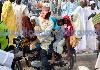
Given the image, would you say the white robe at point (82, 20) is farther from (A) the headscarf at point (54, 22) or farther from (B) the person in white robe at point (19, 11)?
(A) the headscarf at point (54, 22)

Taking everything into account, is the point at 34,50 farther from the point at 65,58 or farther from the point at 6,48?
the point at 6,48

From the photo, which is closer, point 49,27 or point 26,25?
point 49,27

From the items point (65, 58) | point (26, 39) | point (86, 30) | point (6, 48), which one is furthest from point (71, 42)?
point (86, 30)

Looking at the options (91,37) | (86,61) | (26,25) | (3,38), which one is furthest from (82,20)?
(3,38)

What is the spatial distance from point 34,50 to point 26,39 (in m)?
0.33

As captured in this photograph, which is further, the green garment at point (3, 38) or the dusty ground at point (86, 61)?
the dusty ground at point (86, 61)

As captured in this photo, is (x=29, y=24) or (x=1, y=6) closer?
(x=29, y=24)

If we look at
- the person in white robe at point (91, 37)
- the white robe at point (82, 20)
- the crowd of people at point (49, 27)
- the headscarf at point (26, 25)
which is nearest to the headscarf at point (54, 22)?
the crowd of people at point (49, 27)

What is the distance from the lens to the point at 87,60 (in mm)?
9828

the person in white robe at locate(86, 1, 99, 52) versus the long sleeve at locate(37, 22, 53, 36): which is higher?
the long sleeve at locate(37, 22, 53, 36)

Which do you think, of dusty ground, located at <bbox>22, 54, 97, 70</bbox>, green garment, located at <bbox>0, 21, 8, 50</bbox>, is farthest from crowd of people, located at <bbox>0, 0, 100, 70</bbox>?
dusty ground, located at <bbox>22, 54, 97, 70</bbox>

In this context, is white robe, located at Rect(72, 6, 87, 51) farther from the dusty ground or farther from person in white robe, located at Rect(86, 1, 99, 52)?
the dusty ground

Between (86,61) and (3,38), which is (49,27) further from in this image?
(86,61)

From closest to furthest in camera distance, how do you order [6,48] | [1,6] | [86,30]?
1. [6,48]
2. [1,6]
3. [86,30]
